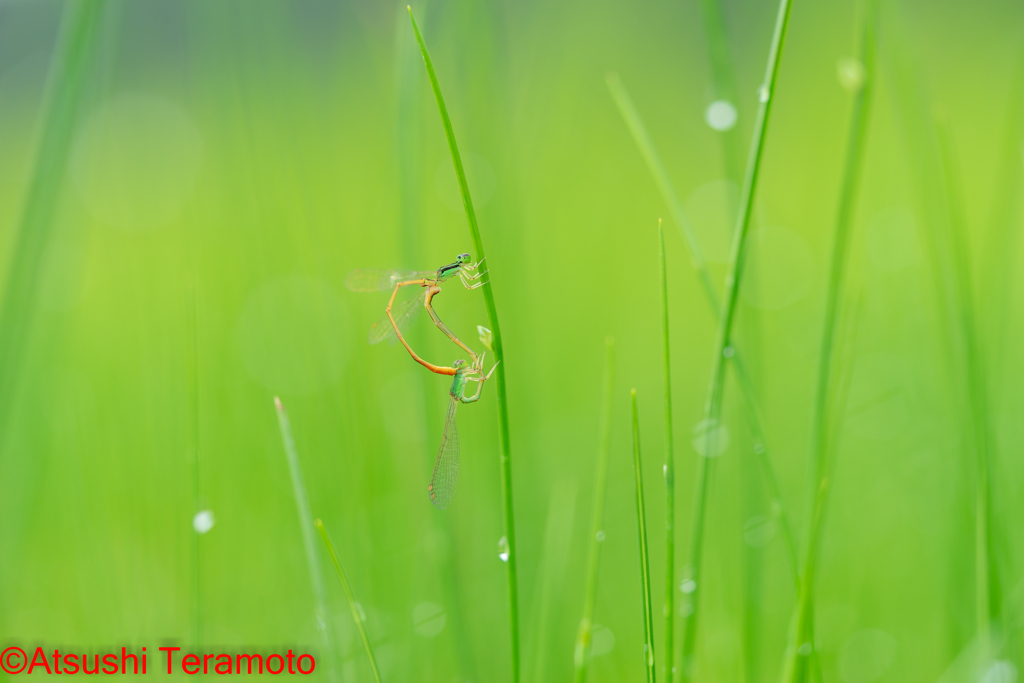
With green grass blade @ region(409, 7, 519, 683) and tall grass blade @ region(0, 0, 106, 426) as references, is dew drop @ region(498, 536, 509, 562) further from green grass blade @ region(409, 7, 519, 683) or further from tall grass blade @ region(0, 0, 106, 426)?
tall grass blade @ region(0, 0, 106, 426)

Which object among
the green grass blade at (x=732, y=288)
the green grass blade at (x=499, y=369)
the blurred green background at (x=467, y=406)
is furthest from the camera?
the blurred green background at (x=467, y=406)

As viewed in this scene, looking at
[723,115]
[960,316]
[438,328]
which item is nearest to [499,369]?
[438,328]

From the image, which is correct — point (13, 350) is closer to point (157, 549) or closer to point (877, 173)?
point (157, 549)

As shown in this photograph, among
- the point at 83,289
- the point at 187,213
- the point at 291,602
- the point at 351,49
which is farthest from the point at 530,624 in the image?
the point at 351,49

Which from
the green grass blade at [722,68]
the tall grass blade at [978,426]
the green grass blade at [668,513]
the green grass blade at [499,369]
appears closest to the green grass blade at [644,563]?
the green grass blade at [668,513]

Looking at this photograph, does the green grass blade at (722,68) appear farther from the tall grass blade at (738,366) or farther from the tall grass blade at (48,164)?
the tall grass blade at (48,164)

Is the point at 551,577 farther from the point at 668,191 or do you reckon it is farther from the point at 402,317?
the point at 668,191

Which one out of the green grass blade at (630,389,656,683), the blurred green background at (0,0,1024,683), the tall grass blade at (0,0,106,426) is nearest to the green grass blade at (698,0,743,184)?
the blurred green background at (0,0,1024,683)

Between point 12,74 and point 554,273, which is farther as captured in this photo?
point 12,74
